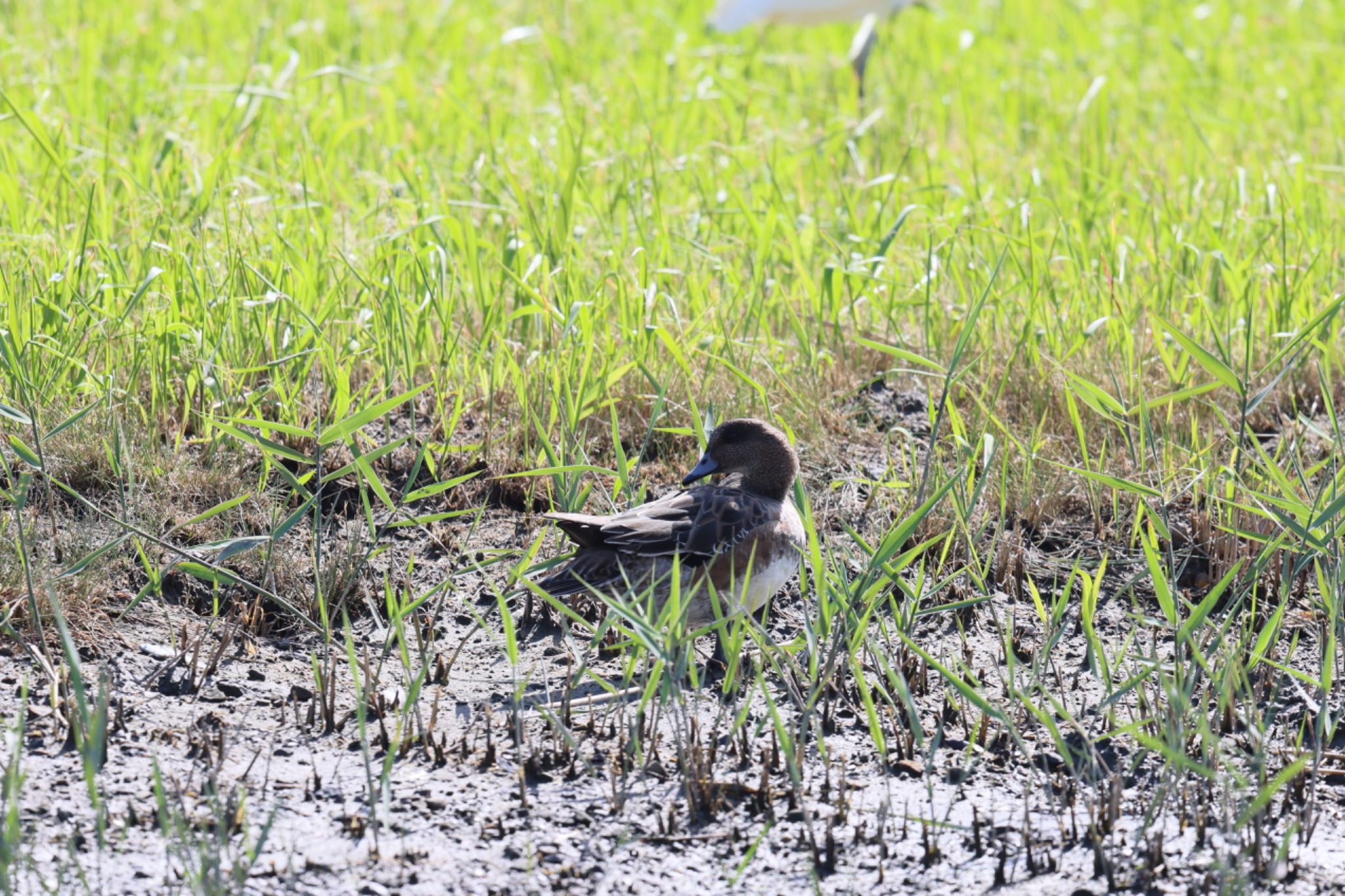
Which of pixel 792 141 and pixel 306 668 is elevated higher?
pixel 792 141

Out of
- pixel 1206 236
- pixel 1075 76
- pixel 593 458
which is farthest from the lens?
pixel 1075 76

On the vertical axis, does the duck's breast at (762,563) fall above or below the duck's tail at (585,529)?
below

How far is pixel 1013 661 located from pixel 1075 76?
6054 mm

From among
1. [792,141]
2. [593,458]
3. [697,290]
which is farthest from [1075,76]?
[593,458]

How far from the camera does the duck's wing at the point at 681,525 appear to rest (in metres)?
3.42

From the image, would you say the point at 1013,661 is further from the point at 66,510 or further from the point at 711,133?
the point at 711,133

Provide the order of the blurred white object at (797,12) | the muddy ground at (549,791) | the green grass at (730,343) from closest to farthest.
A: 1. the muddy ground at (549,791)
2. the green grass at (730,343)
3. the blurred white object at (797,12)

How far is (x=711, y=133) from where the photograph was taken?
6.78 metres

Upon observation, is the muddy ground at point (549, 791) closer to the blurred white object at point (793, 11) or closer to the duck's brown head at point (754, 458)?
the duck's brown head at point (754, 458)

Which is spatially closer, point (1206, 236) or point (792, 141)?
point (1206, 236)

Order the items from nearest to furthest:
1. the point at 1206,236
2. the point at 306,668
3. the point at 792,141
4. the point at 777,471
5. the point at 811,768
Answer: the point at 811,768, the point at 306,668, the point at 777,471, the point at 1206,236, the point at 792,141

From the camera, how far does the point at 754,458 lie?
3713 mm

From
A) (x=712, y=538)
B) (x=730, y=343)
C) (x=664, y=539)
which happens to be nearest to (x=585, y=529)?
(x=664, y=539)

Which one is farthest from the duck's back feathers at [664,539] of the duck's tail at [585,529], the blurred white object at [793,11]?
the blurred white object at [793,11]
